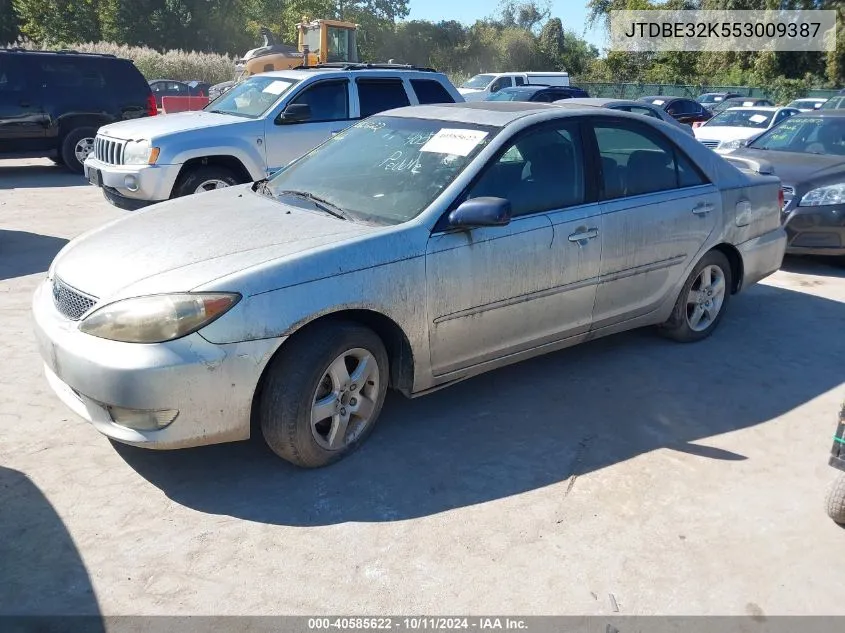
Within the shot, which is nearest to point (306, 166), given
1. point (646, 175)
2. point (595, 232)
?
point (595, 232)

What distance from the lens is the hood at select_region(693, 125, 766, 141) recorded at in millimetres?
14375

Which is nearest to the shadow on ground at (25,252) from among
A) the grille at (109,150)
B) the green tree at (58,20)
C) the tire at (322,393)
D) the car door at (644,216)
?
the grille at (109,150)

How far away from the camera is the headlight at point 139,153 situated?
26.3 feet

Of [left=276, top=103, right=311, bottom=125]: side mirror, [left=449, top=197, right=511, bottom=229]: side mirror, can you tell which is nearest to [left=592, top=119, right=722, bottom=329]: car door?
[left=449, top=197, right=511, bottom=229]: side mirror

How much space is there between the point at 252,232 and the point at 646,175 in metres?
2.62

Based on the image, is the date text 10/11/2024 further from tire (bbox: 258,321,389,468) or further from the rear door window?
the rear door window

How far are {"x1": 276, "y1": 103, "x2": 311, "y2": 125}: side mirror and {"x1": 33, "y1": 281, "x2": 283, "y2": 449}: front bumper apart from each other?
225 inches

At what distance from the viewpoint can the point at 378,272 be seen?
3543mm

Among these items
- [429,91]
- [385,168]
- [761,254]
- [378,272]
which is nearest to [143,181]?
[429,91]

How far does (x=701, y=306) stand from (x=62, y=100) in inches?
430

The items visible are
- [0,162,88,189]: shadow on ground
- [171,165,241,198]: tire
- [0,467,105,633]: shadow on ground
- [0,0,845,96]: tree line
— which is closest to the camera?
[0,467,105,633]: shadow on ground

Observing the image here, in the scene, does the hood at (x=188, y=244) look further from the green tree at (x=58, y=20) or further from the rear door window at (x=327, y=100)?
the green tree at (x=58, y=20)

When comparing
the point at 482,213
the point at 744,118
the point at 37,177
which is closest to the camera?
the point at 482,213

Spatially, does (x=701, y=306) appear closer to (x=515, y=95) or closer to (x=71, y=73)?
(x=71, y=73)
